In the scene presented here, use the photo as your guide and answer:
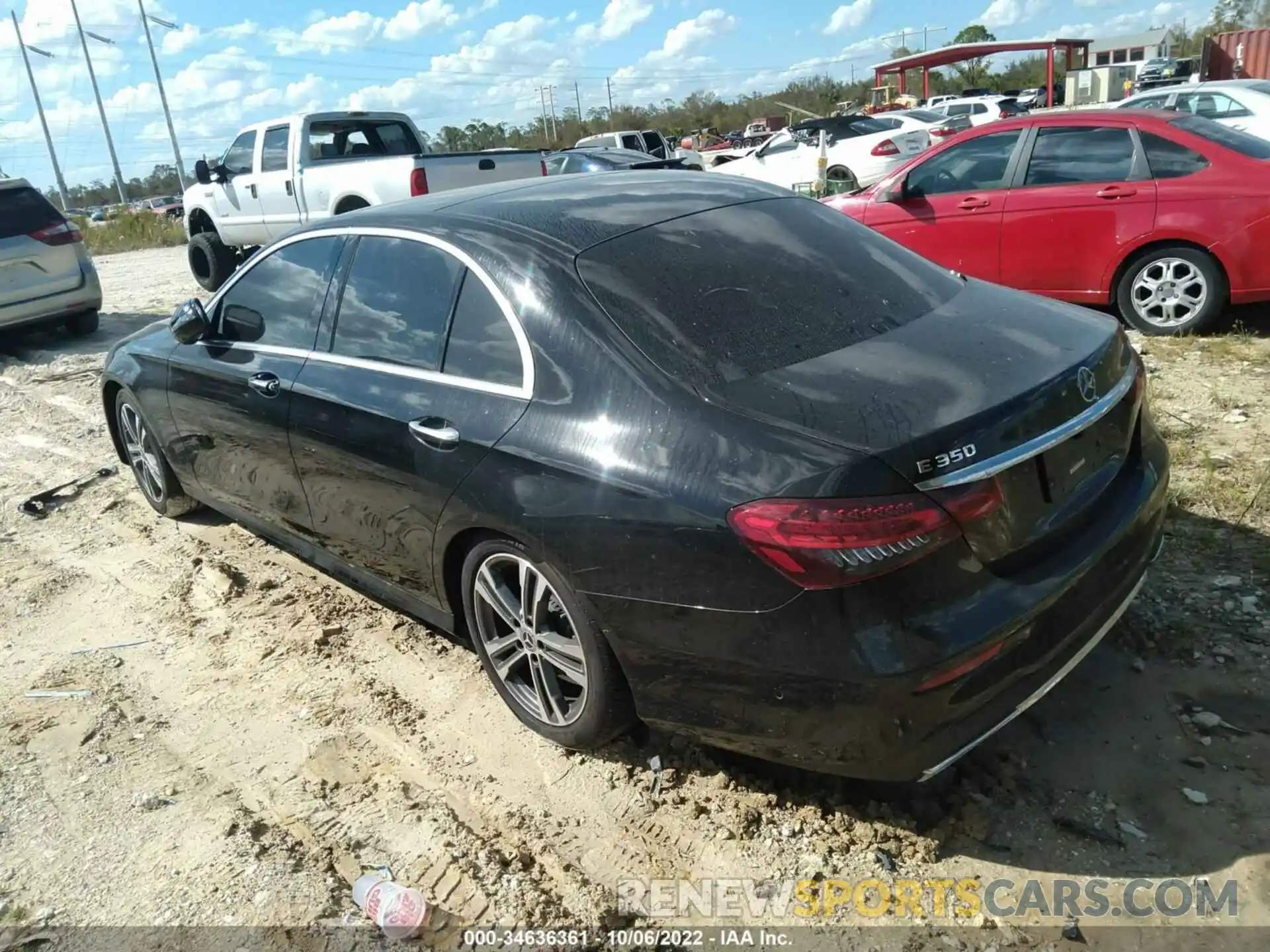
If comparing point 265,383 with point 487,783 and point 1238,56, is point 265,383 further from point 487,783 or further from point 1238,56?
point 1238,56

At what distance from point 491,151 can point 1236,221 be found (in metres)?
7.11

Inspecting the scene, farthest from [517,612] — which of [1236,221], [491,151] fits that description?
[491,151]

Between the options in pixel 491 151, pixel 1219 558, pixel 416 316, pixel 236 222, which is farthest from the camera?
pixel 236 222

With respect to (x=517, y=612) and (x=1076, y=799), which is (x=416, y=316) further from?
(x=1076, y=799)

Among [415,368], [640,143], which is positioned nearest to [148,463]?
[415,368]

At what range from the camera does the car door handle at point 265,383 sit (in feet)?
12.5

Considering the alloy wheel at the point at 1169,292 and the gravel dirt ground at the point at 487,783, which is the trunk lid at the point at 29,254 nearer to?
the gravel dirt ground at the point at 487,783

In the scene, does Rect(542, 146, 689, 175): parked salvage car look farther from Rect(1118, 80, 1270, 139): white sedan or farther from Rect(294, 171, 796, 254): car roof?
Rect(294, 171, 796, 254): car roof

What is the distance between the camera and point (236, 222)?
40.4 feet

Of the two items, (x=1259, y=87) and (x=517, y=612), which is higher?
(x=1259, y=87)

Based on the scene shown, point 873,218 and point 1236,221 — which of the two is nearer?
point 1236,221

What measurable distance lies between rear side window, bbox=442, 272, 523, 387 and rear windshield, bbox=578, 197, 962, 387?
1.04ft

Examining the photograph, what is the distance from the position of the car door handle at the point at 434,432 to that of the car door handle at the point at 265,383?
3.18 ft

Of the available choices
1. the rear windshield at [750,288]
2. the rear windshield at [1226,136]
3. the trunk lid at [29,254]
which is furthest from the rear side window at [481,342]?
the trunk lid at [29,254]
